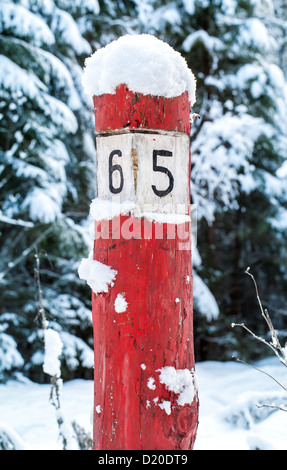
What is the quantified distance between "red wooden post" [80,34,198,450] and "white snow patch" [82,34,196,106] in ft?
0.10

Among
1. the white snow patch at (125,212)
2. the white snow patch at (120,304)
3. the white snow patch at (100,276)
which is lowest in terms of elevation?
the white snow patch at (120,304)

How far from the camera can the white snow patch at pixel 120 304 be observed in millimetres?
1441

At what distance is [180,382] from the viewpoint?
1.45 meters

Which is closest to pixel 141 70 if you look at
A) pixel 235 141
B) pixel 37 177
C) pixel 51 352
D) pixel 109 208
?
pixel 109 208

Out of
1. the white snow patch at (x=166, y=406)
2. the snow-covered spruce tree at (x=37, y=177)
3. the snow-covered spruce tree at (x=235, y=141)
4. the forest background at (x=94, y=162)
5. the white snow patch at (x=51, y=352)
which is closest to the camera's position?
the white snow patch at (x=166, y=406)

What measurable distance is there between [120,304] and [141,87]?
28.9 inches

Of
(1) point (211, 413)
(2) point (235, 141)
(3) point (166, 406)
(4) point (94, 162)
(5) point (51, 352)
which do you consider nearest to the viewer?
(3) point (166, 406)

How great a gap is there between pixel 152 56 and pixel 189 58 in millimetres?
6982

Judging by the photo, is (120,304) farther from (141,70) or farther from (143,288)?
(141,70)

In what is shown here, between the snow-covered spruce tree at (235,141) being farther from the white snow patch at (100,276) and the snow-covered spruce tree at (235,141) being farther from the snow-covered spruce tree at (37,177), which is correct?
the white snow patch at (100,276)

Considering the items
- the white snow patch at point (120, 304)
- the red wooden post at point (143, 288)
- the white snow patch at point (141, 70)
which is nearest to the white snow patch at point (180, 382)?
the red wooden post at point (143, 288)

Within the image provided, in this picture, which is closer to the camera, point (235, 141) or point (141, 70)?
point (141, 70)

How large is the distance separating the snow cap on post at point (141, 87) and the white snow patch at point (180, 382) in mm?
822

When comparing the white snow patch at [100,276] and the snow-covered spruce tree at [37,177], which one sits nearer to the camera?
the white snow patch at [100,276]
